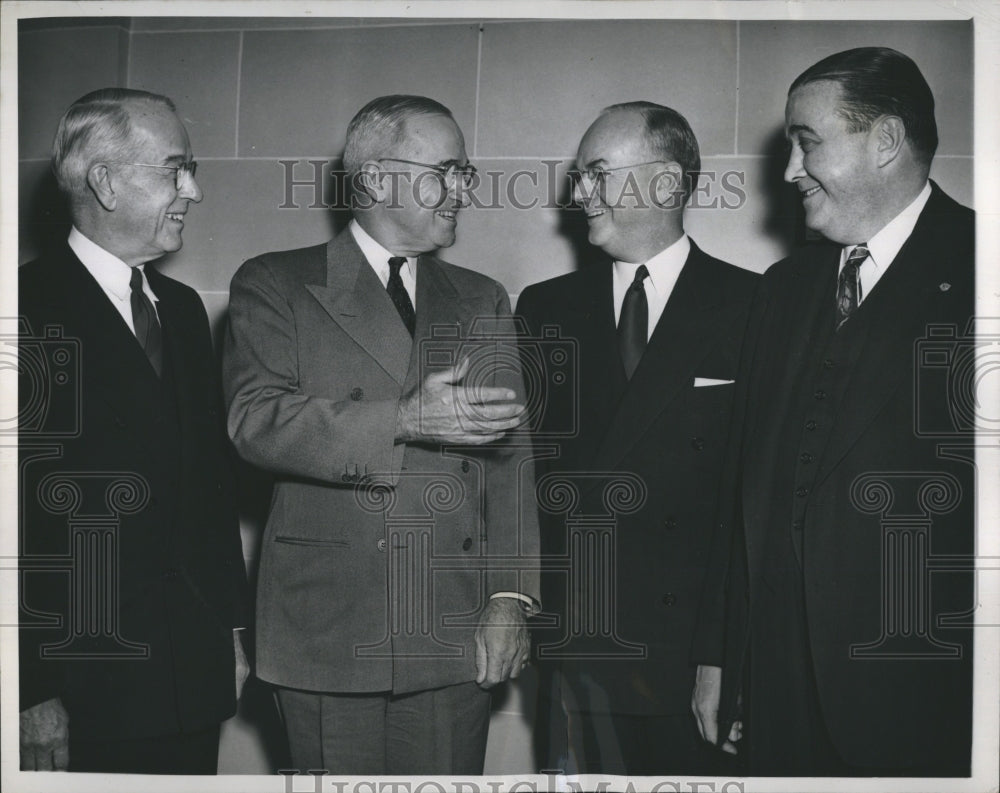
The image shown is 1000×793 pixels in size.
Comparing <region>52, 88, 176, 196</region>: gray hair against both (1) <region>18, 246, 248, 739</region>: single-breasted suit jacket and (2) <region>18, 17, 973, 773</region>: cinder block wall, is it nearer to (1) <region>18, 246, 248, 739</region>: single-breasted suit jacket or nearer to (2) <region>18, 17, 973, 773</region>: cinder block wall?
(2) <region>18, 17, 973, 773</region>: cinder block wall

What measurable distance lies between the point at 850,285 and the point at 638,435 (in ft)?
1.39

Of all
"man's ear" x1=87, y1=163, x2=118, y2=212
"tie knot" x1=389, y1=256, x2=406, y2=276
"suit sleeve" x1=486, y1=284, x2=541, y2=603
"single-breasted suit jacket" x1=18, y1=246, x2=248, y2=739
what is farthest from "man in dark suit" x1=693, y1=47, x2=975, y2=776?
"man's ear" x1=87, y1=163, x2=118, y2=212

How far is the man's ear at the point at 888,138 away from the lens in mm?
1632

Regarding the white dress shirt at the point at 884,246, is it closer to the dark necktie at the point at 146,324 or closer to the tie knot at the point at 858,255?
the tie knot at the point at 858,255

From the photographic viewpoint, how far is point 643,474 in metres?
1.67

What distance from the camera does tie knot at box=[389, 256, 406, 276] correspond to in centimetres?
168

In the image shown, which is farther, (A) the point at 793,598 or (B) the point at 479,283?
(B) the point at 479,283

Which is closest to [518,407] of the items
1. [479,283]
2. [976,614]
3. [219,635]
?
[479,283]

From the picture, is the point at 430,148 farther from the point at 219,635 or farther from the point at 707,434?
the point at 219,635

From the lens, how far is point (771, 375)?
165 cm

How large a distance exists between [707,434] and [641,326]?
0.21 metres

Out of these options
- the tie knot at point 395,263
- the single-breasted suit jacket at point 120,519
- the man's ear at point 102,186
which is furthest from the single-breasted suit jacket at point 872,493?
the man's ear at point 102,186

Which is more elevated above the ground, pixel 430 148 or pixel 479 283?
pixel 430 148

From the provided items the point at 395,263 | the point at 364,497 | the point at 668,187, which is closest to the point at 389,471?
the point at 364,497
